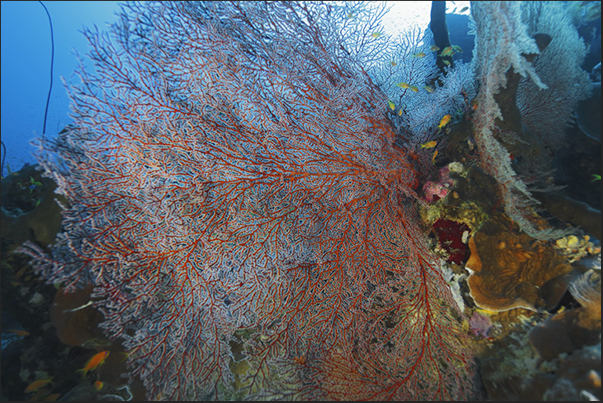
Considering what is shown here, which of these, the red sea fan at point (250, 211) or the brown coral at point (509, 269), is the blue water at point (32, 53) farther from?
the brown coral at point (509, 269)

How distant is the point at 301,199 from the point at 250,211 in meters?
0.63

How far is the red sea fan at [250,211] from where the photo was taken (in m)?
2.88

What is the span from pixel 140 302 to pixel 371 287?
2.86 m

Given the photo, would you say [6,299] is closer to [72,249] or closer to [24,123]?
[72,249]

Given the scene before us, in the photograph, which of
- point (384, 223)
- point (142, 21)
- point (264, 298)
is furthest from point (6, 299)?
point (384, 223)

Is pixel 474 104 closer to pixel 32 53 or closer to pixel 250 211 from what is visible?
pixel 250 211

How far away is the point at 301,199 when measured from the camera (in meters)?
3.04

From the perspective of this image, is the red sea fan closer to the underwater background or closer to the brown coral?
the underwater background

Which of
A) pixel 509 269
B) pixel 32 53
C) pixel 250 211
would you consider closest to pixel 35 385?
pixel 250 211

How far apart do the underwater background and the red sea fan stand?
0.07 feet

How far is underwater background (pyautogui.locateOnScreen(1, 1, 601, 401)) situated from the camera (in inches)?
109

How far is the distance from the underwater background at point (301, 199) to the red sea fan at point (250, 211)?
2 centimetres

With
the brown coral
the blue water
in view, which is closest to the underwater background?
the brown coral

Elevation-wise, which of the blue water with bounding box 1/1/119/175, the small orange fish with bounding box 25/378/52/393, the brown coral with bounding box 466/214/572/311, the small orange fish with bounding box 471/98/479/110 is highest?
the blue water with bounding box 1/1/119/175
